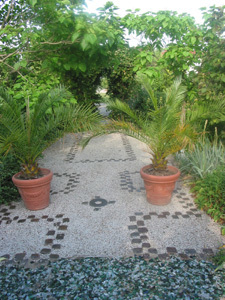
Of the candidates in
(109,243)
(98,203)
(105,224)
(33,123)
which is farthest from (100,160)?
(109,243)

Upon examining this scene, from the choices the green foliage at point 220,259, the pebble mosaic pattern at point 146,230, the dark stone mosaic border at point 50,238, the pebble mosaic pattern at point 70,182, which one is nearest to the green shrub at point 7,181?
the dark stone mosaic border at point 50,238

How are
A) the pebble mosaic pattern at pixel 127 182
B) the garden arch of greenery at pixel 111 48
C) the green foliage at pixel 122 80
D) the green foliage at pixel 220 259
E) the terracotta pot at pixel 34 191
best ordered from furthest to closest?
the green foliage at pixel 122 80 → the pebble mosaic pattern at pixel 127 182 → the garden arch of greenery at pixel 111 48 → the terracotta pot at pixel 34 191 → the green foliage at pixel 220 259

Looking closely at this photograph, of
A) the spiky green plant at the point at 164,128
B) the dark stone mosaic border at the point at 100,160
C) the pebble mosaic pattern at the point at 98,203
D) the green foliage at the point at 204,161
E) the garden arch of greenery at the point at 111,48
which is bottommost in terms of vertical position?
the dark stone mosaic border at the point at 100,160

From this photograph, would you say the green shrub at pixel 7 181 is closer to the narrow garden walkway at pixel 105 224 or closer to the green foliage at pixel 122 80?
the narrow garden walkway at pixel 105 224

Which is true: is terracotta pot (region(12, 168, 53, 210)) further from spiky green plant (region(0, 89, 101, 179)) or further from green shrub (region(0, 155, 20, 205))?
green shrub (region(0, 155, 20, 205))

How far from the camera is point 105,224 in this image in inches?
132

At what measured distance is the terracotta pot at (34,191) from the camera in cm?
359

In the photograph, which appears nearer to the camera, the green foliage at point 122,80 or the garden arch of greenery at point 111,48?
the garden arch of greenery at point 111,48

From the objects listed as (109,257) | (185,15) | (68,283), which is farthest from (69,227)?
(185,15)

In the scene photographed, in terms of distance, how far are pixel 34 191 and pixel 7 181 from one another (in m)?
A: 0.71

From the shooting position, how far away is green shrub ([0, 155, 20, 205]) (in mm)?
3908

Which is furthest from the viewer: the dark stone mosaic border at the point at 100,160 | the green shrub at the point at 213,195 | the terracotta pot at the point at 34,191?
the dark stone mosaic border at the point at 100,160

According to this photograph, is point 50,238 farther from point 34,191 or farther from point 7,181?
point 7,181

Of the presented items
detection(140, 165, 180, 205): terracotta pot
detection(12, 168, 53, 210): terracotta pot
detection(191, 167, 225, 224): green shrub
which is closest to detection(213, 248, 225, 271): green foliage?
detection(191, 167, 225, 224): green shrub
